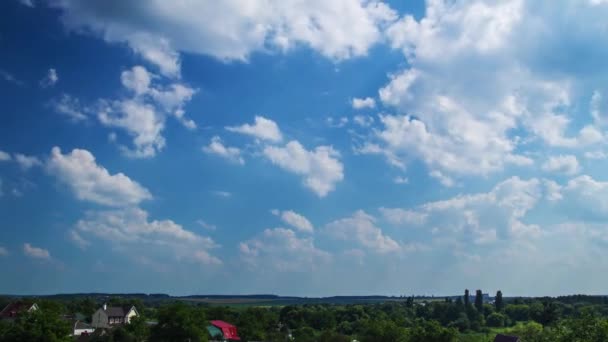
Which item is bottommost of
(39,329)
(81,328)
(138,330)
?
(81,328)

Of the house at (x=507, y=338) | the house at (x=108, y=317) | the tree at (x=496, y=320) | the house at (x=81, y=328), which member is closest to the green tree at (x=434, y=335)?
the house at (x=507, y=338)

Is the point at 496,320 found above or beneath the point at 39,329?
beneath

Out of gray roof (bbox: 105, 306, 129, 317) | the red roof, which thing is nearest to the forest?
the red roof

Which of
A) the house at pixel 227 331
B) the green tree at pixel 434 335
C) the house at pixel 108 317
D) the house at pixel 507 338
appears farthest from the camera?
the house at pixel 108 317

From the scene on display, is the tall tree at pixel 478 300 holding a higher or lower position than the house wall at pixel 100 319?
higher

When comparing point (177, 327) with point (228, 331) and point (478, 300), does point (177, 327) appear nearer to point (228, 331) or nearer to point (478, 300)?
point (228, 331)

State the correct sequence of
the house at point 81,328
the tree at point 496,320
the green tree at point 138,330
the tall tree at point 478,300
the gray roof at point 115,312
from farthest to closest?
the tall tree at point 478,300, the tree at point 496,320, the gray roof at point 115,312, the house at point 81,328, the green tree at point 138,330

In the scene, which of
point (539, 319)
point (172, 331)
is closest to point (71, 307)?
point (172, 331)

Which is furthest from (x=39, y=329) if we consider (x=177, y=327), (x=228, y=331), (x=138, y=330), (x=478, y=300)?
(x=478, y=300)

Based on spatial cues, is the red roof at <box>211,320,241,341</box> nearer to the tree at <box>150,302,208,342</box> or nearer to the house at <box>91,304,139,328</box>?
the house at <box>91,304,139,328</box>

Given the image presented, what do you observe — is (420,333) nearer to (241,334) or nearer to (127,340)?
(127,340)

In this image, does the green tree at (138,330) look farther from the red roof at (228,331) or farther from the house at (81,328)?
the house at (81,328)

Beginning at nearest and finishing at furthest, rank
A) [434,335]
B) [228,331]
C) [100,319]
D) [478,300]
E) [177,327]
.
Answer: [434,335]
[177,327]
[228,331]
[100,319]
[478,300]
